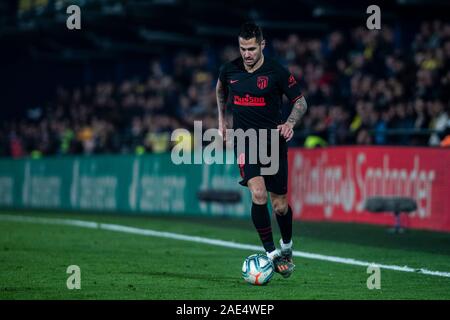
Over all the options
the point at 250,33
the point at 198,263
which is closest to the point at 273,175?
the point at 250,33

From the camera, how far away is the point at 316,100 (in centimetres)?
2456

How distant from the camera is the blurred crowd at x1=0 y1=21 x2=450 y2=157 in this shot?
20734 mm

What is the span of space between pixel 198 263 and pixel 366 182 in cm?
781

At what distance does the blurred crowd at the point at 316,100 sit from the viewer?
20.7 m

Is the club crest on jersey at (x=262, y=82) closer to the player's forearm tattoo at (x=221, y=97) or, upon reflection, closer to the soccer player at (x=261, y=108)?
the soccer player at (x=261, y=108)

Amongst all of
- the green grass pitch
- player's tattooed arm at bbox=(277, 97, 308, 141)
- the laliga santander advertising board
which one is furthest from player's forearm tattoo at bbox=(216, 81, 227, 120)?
the laliga santander advertising board

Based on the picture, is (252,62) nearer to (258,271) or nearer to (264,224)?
(264,224)

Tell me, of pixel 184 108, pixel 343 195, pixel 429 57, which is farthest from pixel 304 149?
pixel 184 108

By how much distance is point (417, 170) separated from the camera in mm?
18422

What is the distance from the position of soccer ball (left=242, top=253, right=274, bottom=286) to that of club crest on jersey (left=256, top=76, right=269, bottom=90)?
176cm

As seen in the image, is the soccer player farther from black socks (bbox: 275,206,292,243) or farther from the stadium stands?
the stadium stands

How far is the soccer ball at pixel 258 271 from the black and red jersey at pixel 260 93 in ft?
4.66
